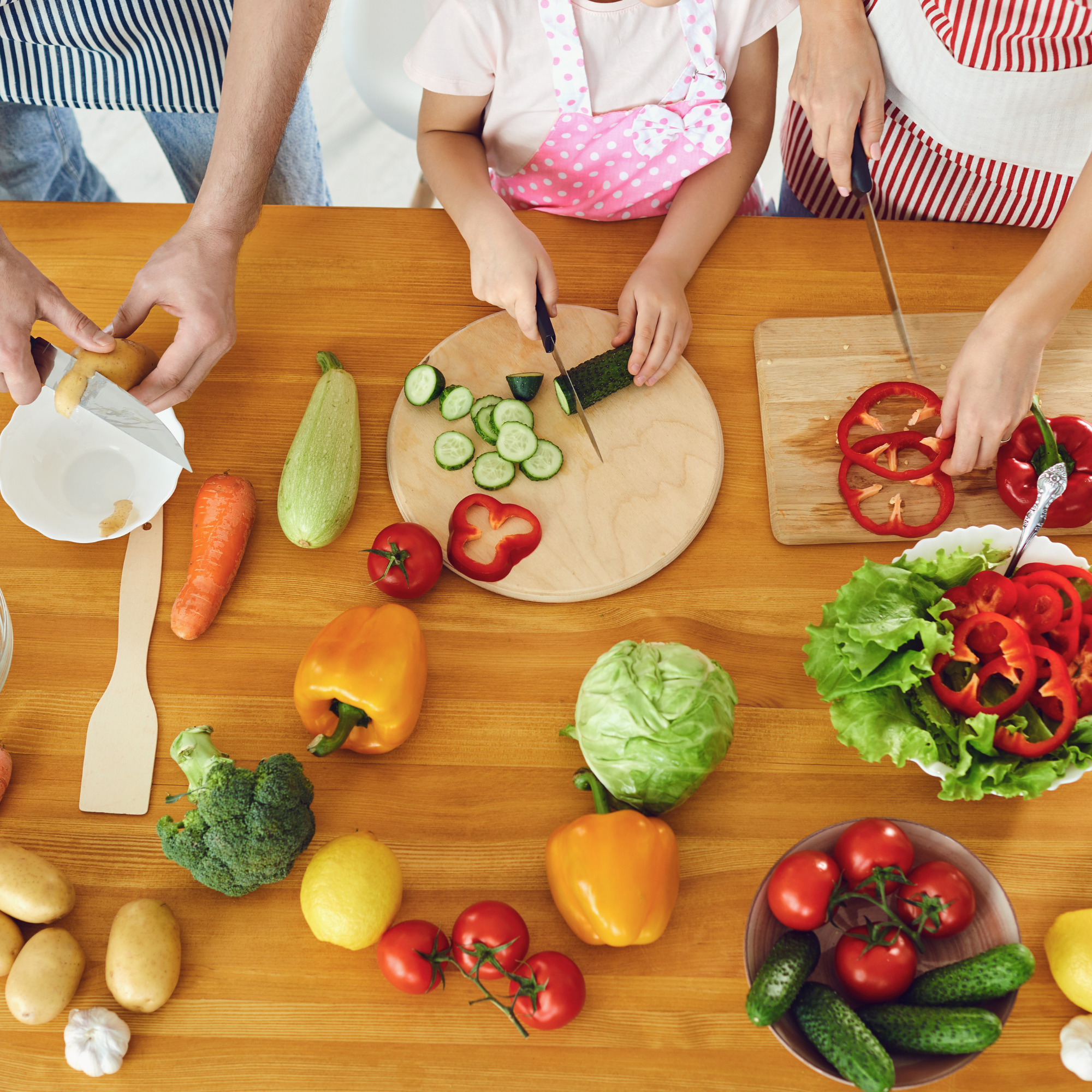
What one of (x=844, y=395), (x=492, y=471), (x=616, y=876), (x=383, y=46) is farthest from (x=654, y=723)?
(x=383, y=46)

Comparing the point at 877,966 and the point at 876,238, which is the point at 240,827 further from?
the point at 876,238

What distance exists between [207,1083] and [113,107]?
1.85 meters

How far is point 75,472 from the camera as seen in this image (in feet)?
4.62

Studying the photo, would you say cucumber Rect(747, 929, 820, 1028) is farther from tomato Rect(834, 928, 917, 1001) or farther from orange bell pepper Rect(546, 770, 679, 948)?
orange bell pepper Rect(546, 770, 679, 948)

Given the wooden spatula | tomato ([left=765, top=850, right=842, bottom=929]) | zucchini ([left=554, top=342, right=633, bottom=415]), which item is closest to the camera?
tomato ([left=765, top=850, right=842, bottom=929])

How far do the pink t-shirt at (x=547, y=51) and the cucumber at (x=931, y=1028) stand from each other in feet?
5.15

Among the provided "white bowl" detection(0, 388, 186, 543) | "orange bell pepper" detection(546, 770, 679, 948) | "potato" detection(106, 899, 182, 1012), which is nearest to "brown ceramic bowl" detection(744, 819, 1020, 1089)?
"orange bell pepper" detection(546, 770, 679, 948)

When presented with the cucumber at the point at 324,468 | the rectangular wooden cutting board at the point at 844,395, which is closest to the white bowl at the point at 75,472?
the cucumber at the point at 324,468

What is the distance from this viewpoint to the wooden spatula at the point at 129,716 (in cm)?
124

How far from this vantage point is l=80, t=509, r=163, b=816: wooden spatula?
124cm

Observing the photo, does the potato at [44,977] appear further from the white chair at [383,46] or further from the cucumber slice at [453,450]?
the white chair at [383,46]

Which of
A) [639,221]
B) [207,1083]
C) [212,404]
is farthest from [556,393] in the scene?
[207,1083]

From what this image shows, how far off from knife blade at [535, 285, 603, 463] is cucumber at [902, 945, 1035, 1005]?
88cm

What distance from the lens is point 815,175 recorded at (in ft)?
6.14
